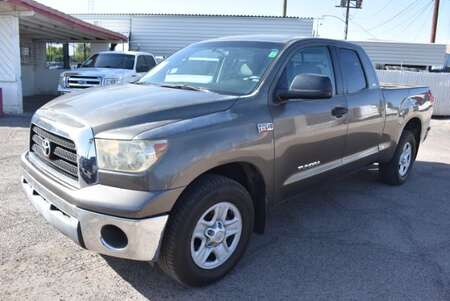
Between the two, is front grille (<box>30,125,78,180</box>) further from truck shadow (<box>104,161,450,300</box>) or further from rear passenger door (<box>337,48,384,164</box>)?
rear passenger door (<box>337,48,384,164</box>)

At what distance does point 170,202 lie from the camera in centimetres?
284

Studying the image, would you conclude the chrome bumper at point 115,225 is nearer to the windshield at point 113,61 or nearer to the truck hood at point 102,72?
the truck hood at point 102,72

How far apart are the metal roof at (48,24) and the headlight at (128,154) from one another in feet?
32.6

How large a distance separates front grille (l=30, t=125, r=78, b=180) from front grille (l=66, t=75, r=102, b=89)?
9.12 meters

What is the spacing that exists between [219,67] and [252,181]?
1.16 meters

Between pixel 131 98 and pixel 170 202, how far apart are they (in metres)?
1.02

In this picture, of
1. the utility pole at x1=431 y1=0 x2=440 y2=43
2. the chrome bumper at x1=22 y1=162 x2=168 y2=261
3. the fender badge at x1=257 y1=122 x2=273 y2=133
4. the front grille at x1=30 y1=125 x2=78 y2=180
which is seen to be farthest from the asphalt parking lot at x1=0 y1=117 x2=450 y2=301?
the utility pole at x1=431 y1=0 x2=440 y2=43

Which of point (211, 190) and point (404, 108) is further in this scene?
point (404, 108)

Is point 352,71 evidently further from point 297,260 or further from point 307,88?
point 297,260

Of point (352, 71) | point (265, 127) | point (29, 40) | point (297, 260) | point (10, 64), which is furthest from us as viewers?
point (29, 40)

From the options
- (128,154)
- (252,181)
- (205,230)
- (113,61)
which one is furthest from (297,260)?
(113,61)

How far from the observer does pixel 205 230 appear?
3.19 m

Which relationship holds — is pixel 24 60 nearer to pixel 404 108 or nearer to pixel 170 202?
pixel 404 108

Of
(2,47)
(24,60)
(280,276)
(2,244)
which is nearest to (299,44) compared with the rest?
(280,276)
